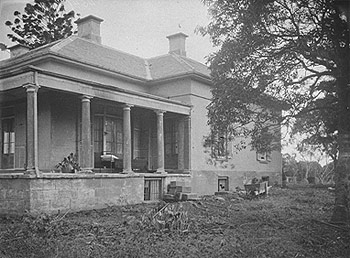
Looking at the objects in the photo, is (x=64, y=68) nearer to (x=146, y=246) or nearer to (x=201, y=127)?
(x=201, y=127)

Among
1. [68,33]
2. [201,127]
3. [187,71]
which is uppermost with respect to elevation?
[68,33]

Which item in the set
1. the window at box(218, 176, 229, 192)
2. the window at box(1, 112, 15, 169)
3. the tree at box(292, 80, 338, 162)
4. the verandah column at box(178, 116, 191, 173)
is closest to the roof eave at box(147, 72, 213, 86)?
the verandah column at box(178, 116, 191, 173)

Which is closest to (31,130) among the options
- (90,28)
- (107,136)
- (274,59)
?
(107,136)

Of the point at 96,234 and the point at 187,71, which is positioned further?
the point at 187,71

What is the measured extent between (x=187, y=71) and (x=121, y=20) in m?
9.28

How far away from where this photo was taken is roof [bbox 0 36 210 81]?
48.0 feet

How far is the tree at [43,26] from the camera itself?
16.9m

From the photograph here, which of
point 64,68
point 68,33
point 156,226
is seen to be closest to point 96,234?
point 156,226

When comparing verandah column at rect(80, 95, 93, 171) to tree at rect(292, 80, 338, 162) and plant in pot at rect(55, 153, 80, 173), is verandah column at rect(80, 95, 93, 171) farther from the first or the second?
tree at rect(292, 80, 338, 162)

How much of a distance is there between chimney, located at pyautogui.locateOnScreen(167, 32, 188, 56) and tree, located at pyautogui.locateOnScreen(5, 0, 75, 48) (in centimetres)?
528

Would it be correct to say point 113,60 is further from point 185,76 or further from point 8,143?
point 8,143

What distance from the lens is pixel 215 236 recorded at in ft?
25.0

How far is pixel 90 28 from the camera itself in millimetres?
17984

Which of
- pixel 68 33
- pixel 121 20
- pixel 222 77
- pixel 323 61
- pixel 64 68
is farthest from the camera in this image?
pixel 68 33
